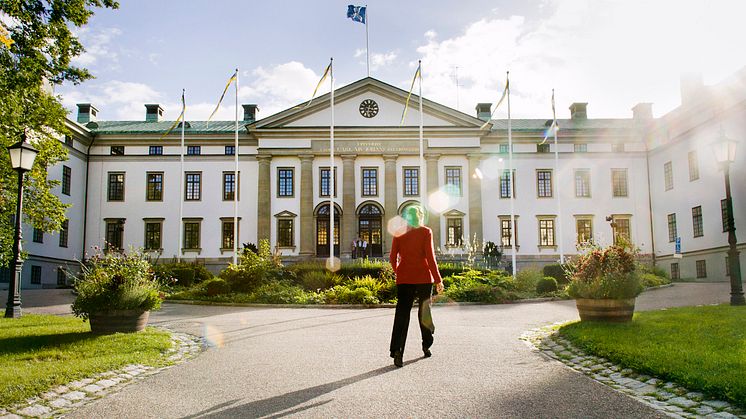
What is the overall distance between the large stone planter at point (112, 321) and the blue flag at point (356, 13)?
25.1m

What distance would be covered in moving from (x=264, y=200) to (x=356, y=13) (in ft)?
46.9

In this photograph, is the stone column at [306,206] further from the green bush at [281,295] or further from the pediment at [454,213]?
the green bush at [281,295]

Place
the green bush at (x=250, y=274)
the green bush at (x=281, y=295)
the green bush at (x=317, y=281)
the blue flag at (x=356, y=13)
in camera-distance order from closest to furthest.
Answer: the green bush at (x=281, y=295) → the green bush at (x=250, y=274) → the green bush at (x=317, y=281) → the blue flag at (x=356, y=13)

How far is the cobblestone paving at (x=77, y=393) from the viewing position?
5.96m

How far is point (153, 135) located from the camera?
4134 cm

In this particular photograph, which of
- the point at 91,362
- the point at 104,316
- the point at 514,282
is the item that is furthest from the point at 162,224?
the point at 91,362

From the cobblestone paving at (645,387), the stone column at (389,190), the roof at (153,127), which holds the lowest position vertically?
the cobblestone paving at (645,387)

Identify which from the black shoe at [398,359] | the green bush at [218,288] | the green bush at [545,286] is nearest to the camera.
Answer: the black shoe at [398,359]

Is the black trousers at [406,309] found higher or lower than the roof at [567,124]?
lower

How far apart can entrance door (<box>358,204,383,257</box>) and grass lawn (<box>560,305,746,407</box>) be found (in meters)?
29.3

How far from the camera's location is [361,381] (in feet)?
23.6

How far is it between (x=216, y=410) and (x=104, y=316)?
5.76 m

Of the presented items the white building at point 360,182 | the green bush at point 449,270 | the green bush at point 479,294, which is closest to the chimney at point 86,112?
the white building at point 360,182

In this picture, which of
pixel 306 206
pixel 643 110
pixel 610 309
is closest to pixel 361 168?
pixel 306 206
